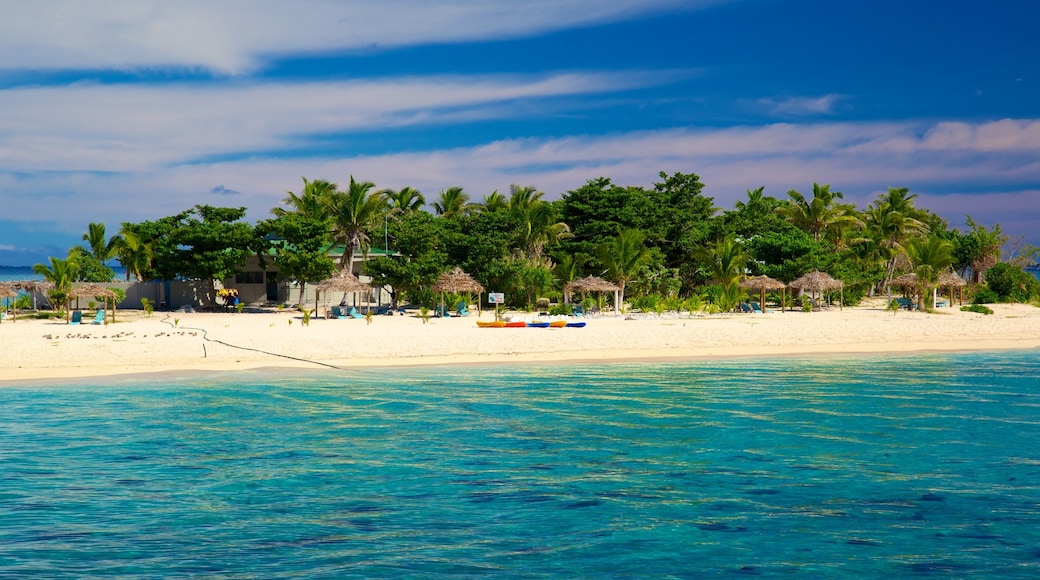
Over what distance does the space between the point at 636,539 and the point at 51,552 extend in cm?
533

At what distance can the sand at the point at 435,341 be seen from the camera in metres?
20.6

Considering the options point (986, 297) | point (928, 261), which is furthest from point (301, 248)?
point (986, 297)

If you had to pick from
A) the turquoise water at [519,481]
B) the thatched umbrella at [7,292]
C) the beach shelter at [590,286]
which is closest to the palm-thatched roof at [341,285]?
the beach shelter at [590,286]

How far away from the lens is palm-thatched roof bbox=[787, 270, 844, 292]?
37.7 meters

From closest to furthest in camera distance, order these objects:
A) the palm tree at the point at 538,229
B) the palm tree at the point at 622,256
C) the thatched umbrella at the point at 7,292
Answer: the thatched umbrella at the point at 7,292 → the palm tree at the point at 622,256 → the palm tree at the point at 538,229

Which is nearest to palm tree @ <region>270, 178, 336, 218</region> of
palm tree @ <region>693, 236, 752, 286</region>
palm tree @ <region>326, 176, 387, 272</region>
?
palm tree @ <region>326, 176, 387, 272</region>

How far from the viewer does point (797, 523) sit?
8.55m

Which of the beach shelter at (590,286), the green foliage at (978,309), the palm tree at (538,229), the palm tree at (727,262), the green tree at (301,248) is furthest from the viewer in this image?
the palm tree at (538,229)

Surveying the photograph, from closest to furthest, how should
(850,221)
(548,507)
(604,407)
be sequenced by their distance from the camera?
1. (548,507)
2. (604,407)
3. (850,221)

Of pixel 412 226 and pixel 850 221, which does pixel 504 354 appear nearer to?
pixel 412 226

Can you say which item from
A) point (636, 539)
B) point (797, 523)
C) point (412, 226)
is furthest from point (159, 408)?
point (412, 226)

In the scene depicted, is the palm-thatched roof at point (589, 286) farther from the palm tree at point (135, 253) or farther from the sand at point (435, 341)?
the palm tree at point (135, 253)

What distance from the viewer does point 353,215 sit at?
3784cm

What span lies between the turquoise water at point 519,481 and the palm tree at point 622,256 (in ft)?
63.2
